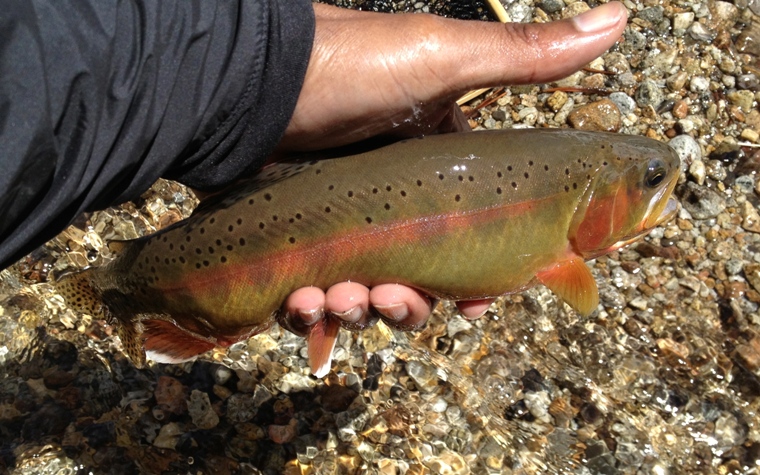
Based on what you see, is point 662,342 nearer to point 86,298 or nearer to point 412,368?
point 412,368

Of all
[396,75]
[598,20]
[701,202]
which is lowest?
[701,202]

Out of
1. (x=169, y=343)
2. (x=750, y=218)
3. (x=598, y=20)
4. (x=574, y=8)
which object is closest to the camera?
(x=598, y=20)

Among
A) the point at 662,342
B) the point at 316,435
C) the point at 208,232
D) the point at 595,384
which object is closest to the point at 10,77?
the point at 208,232

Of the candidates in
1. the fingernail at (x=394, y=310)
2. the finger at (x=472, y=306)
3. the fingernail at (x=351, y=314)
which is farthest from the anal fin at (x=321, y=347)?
the finger at (x=472, y=306)

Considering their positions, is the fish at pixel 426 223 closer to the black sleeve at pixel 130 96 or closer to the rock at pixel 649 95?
the black sleeve at pixel 130 96

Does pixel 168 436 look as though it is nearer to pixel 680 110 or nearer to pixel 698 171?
pixel 698 171

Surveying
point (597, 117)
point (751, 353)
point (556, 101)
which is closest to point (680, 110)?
point (597, 117)
